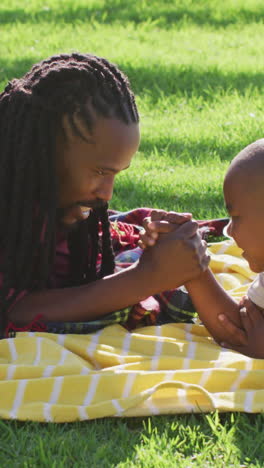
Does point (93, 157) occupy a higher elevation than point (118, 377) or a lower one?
higher

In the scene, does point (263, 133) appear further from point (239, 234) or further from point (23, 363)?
point (23, 363)

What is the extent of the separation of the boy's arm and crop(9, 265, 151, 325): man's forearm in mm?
195

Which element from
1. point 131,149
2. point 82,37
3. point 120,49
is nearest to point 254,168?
point 131,149

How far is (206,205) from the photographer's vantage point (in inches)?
198

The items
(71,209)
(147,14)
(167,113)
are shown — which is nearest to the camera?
(71,209)

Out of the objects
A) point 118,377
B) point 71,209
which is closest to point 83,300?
point 71,209

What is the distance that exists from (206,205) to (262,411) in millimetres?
2208

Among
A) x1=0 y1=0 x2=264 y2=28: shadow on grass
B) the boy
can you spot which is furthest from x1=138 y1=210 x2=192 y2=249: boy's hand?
x1=0 y1=0 x2=264 y2=28: shadow on grass

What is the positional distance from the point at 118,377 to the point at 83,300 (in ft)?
1.61

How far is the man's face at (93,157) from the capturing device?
3359 millimetres

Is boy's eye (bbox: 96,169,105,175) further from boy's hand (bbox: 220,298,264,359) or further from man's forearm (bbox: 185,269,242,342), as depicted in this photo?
boy's hand (bbox: 220,298,264,359)

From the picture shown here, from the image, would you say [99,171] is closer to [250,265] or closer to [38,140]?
[38,140]

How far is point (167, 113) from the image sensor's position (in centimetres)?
667

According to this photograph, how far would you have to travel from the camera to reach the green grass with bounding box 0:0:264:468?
2.77 m
